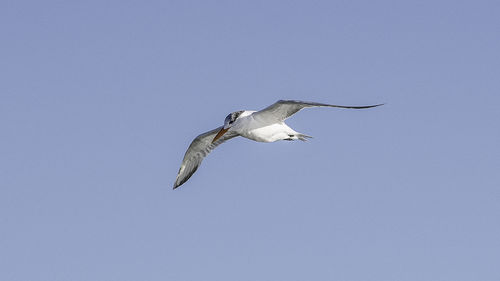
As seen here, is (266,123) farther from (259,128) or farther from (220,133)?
(220,133)

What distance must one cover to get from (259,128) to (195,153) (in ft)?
20.9

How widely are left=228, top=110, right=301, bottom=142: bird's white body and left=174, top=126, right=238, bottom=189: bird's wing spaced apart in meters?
4.11

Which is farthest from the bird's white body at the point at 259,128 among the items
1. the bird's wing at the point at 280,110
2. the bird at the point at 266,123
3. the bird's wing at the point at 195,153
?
the bird's wing at the point at 195,153

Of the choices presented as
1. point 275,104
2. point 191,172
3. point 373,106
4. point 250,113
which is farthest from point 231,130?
point 373,106

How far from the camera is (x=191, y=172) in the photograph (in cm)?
3619

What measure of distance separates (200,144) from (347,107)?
11182mm

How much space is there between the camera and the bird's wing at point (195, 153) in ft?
115

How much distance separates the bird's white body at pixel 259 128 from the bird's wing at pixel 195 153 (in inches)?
162

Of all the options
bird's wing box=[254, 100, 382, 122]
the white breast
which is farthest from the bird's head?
bird's wing box=[254, 100, 382, 122]

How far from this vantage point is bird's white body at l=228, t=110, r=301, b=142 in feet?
99.0

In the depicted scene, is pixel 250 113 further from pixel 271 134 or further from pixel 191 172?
pixel 191 172

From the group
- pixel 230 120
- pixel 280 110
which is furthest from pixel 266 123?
pixel 230 120

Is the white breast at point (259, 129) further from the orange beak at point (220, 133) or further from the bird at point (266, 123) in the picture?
the orange beak at point (220, 133)

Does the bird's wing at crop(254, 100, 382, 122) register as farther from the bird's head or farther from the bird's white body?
the bird's head
